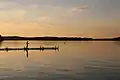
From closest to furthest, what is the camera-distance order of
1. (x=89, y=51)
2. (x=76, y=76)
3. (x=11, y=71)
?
(x=76, y=76)
(x=11, y=71)
(x=89, y=51)

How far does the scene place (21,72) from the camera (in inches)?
157

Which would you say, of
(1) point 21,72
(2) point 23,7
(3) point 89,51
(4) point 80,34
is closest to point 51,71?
(1) point 21,72

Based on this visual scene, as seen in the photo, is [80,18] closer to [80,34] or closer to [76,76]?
[80,34]

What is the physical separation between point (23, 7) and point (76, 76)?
1.21 meters

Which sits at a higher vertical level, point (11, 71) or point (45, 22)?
point (45, 22)

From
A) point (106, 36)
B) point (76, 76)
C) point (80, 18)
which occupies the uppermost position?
point (80, 18)

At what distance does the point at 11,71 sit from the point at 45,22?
2.79 feet

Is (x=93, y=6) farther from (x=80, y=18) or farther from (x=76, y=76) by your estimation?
(x=76, y=76)

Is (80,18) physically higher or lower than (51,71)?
higher

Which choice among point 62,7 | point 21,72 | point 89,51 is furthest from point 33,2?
point 89,51

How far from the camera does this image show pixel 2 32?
4.12m

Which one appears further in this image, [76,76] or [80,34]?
[80,34]

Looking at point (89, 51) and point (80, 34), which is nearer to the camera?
point (80, 34)

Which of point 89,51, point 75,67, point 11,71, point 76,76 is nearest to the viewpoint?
point 76,76
